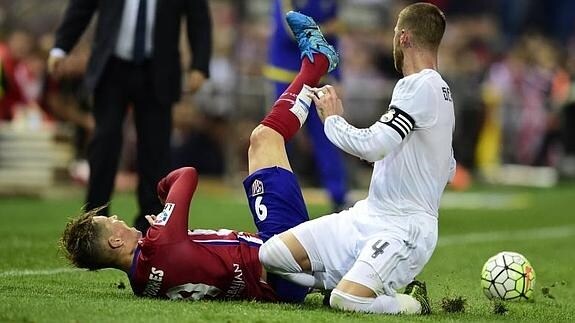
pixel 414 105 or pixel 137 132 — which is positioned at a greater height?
pixel 414 105

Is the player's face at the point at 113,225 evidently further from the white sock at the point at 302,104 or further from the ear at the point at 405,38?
the ear at the point at 405,38

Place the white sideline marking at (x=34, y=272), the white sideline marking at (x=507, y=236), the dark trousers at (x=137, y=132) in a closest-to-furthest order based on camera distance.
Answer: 1. the white sideline marking at (x=34, y=272)
2. the dark trousers at (x=137, y=132)
3. the white sideline marking at (x=507, y=236)

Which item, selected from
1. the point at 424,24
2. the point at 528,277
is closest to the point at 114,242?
the point at 424,24

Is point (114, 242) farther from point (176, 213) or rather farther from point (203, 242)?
point (203, 242)

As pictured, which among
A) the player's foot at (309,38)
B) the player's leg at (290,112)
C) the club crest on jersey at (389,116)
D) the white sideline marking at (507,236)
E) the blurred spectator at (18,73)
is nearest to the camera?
the club crest on jersey at (389,116)

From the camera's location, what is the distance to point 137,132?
9641 millimetres

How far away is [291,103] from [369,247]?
1.09m

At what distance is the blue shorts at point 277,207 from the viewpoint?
6785mm

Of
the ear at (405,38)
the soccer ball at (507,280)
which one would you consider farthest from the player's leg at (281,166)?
the soccer ball at (507,280)

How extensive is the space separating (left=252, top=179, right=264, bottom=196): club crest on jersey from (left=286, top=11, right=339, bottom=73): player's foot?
2.85 feet

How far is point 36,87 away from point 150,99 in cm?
831

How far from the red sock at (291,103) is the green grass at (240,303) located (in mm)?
1017

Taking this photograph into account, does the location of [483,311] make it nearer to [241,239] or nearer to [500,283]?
[500,283]

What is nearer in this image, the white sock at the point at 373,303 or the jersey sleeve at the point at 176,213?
the white sock at the point at 373,303
